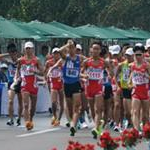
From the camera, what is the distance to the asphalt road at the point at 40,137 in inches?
582

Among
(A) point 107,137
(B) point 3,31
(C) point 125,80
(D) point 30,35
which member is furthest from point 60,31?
(A) point 107,137

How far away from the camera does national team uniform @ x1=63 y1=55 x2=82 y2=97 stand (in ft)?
54.0

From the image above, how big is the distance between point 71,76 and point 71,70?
0.14m

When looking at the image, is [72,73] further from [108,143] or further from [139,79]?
[108,143]

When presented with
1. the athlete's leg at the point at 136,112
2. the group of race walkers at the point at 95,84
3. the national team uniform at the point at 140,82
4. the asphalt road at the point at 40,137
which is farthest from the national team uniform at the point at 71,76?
the athlete's leg at the point at 136,112

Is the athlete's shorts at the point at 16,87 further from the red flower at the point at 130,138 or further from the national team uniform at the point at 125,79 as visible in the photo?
Answer: the red flower at the point at 130,138

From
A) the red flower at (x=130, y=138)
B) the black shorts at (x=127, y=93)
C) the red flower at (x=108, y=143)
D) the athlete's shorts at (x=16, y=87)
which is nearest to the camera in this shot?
the red flower at (x=108, y=143)

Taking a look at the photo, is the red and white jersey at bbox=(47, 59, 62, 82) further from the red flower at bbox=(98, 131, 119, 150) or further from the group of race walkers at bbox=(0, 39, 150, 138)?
the red flower at bbox=(98, 131, 119, 150)

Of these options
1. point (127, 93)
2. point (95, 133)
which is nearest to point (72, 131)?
point (95, 133)

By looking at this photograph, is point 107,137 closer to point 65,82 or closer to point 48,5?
point 65,82

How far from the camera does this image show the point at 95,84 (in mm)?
16484

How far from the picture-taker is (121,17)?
63.9 meters

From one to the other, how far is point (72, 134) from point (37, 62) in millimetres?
2481

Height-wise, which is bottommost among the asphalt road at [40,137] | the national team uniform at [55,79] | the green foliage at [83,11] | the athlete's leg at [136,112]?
the asphalt road at [40,137]
